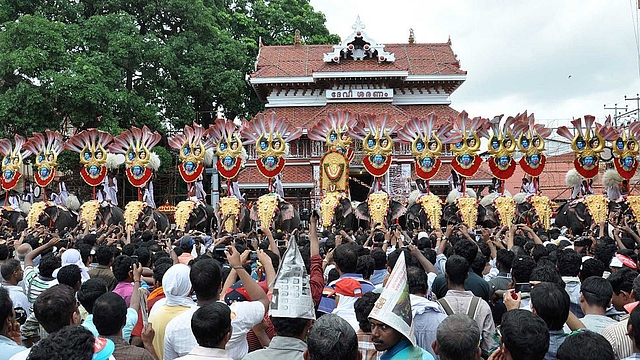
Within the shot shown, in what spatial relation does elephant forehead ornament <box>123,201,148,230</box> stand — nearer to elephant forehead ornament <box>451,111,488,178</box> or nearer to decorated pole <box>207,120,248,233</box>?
decorated pole <box>207,120,248,233</box>

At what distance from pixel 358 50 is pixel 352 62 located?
770 millimetres

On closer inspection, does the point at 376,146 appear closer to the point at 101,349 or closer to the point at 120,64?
the point at 101,349

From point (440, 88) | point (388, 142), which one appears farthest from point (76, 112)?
point (440, 88)

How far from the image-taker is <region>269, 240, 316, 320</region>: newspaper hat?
3461mm

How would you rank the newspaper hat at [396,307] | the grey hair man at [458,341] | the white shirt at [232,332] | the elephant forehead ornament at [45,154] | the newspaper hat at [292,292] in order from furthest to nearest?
the elephant forehead ornament at [45,154], the white shirt at [232,332], the newspaper hat at [292,292], the newspaper hat at [396,307], the grey hair man at [458,341]

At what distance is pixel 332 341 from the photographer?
291 centimetres

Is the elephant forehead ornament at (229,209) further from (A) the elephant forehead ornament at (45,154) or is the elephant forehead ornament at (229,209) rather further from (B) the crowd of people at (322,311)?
(B) the crowd of people at (322,311)

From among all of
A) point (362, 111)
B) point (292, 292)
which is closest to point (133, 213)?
point (292, 292)

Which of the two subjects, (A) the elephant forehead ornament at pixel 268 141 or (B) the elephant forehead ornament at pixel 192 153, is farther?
(B) the elephant forehead ornament at pixel 192 153

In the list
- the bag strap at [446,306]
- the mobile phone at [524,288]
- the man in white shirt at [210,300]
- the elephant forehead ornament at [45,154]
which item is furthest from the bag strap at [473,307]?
the elephant forehead ornament at [45,154]

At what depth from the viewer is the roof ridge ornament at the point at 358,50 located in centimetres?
2808

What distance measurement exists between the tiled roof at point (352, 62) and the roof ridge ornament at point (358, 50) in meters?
0.24

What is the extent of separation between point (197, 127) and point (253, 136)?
5.51ft

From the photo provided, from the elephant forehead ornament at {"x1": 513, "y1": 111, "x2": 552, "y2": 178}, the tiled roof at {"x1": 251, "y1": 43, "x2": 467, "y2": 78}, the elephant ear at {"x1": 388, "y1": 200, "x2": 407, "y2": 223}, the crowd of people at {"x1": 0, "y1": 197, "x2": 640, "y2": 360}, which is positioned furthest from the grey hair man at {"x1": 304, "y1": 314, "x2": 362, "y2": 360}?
the tiled roof at {"x1": 251, "y1": 43, "x2": 467, "y2": 78}
